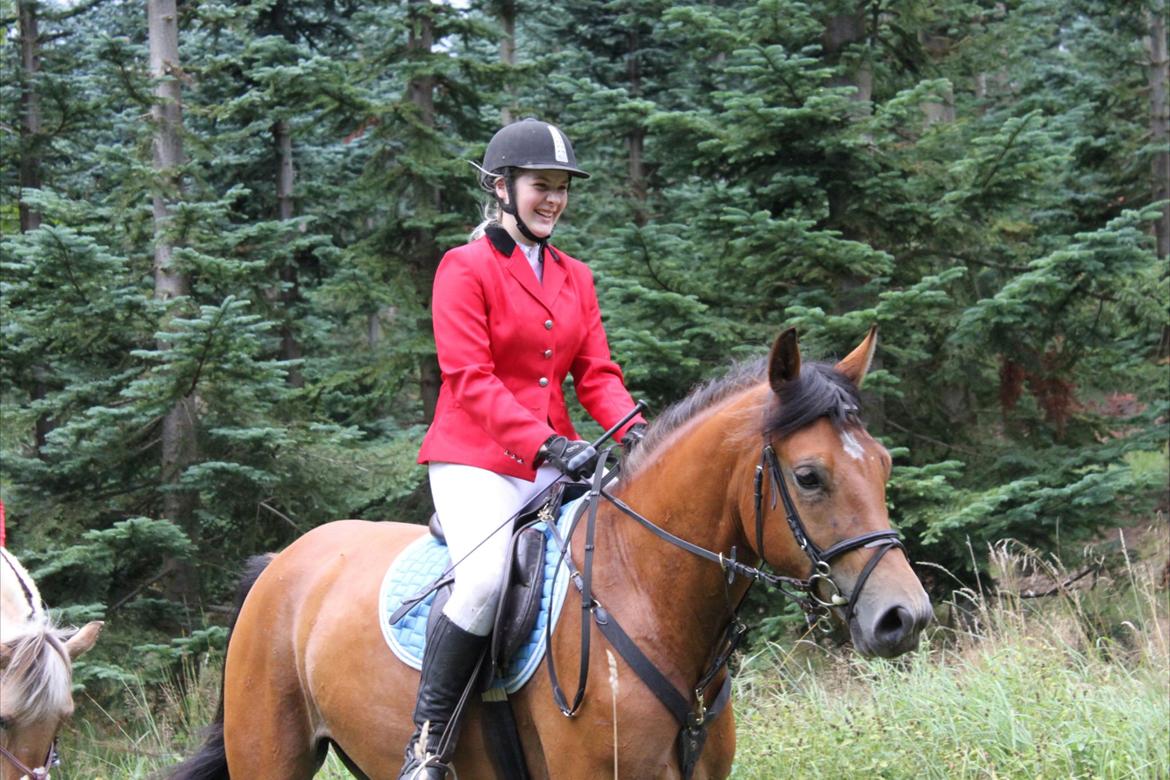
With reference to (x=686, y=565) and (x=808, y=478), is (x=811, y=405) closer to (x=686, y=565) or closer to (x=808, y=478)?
(x=808, y=478)

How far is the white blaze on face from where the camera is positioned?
304 centimetres

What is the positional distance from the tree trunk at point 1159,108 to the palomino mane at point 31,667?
13.8 metres

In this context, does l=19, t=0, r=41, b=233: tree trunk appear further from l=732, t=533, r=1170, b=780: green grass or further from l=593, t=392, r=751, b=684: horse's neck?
l=593, t=392, r=751, b=684: horse's neck

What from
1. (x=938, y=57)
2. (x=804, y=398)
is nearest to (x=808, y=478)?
(x=804, y=398)

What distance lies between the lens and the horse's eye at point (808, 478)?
9.98 feet

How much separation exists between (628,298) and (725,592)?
20.5 ft

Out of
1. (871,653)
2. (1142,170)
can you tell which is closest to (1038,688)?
(871,653)

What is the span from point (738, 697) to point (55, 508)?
6879 millimetres

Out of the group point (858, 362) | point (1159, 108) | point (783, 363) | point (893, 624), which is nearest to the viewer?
point (893, 624)

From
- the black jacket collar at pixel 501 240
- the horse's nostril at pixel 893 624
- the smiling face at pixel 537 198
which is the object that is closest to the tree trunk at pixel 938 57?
the smiling face at pixel 537 198

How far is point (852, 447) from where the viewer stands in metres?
3.05

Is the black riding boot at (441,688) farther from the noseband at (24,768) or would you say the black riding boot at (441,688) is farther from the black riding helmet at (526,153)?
the noseband at (24,768)

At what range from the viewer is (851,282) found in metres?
Result: 9.55

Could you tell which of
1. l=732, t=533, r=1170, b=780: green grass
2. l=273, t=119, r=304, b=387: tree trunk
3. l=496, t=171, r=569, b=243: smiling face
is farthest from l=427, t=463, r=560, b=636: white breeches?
l=273, t=119, r=304, b=387: tree trunk
